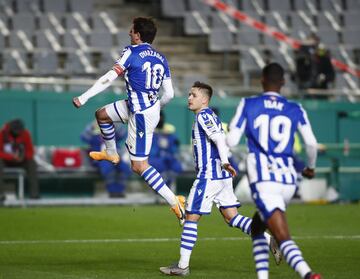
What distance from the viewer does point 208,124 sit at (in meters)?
10.3

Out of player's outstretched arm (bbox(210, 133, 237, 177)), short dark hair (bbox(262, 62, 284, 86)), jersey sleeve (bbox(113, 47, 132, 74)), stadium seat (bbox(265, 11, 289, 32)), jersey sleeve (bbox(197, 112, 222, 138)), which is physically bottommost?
player's outstretched arm (bbox(210, 133, 237, 177))

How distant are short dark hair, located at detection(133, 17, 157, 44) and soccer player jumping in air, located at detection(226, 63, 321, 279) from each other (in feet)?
10.0

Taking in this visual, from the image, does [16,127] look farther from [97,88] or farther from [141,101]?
[97,88]

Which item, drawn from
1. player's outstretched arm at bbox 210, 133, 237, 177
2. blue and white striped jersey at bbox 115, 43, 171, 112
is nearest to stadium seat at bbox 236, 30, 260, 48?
blue and white striped jersey at bbox 115, 43, 171, 112

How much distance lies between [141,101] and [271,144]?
3.47 metres

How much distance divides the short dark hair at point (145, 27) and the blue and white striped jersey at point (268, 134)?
312 centimetres

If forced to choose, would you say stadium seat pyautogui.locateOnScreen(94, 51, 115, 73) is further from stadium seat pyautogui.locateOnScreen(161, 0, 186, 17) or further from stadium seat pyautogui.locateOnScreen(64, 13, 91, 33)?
stadium seat pyautogui.locateOnScreen(161, 0, 186, 17)

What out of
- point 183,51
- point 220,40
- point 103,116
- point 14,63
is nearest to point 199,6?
point 220,40

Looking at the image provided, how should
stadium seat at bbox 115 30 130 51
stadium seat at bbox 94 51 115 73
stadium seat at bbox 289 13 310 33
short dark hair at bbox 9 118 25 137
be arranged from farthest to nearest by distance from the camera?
1. stadium seat at bbox 289 13 310 33
2. stadium seat at bbox 115 30 130 51
3. stadium seat at bbox 94 51 115 73
4. short dark hair at bbox 9 118 25 137

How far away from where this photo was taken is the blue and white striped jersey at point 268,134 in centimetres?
819

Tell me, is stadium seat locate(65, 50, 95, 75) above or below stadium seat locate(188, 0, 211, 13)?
below

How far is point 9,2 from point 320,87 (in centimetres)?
769

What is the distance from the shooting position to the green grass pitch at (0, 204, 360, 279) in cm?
1053

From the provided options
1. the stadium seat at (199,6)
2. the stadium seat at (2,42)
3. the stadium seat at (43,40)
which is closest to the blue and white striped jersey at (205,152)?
the stadium seat at (2,42)
